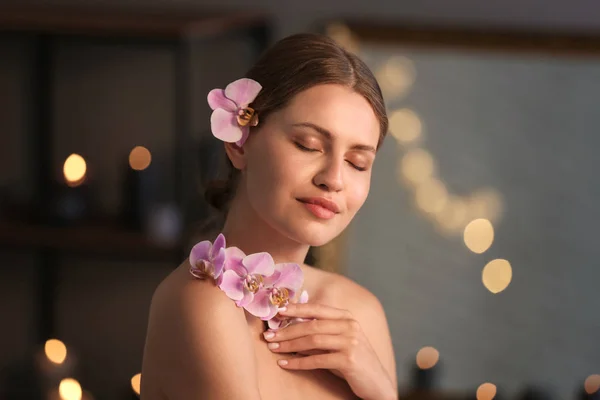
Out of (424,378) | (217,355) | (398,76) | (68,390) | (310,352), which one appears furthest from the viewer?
(398,76)

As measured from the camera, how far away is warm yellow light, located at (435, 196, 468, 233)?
2.47m

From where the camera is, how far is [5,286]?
9.08 ft

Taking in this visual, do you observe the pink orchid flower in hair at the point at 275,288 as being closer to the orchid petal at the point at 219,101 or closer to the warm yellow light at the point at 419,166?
the orchid petal at the point at 219,101

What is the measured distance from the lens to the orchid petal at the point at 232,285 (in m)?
0.86

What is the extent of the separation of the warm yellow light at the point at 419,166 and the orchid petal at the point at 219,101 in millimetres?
1640

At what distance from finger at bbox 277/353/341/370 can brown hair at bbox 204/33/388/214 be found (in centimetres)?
25

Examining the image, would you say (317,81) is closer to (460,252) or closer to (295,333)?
(295,333)

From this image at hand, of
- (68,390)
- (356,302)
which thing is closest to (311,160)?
(356,302)

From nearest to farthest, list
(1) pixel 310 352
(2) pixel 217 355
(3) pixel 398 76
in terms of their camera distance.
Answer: (2) pixel 217 355, (1) pixel 310 352, (3) pixel 398 76

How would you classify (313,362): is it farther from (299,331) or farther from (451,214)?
(451,214)

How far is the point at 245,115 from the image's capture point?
90 cm

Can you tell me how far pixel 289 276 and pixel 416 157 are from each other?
166cm

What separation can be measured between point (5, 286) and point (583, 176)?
1752 mm

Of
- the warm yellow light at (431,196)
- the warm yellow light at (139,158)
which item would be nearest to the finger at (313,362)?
the warm yellow light at (431,196)
